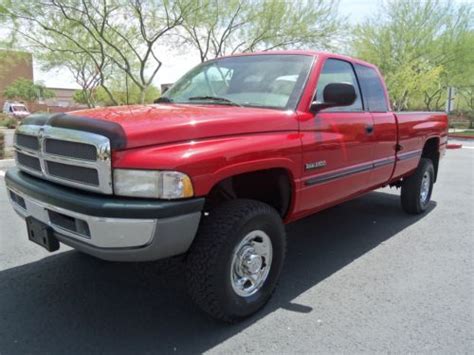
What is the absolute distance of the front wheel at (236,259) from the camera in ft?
8.86

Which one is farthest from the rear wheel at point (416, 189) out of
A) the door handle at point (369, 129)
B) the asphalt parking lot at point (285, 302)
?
the door handle at point (369, 129)

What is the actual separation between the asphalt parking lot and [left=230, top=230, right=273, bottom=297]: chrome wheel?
235mm

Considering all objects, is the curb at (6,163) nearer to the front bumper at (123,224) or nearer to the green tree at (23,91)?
the front bumper at (123,224)

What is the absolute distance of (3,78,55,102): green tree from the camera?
67125 millimetres

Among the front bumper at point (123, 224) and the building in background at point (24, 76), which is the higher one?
the building in background at point (24, 76)

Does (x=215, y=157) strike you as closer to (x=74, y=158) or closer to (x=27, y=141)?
(x=74, y=158)

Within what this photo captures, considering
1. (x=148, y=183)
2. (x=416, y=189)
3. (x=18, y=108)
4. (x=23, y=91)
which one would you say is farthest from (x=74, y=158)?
(x=23, y=91)

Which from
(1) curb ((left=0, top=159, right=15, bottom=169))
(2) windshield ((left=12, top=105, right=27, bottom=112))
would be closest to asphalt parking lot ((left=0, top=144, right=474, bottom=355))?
(1) curb ((left=0, top=159, right=15, bottom=169))

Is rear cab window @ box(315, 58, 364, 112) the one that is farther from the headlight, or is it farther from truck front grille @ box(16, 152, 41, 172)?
truck front grille @ box(16, 152, 41, 172)

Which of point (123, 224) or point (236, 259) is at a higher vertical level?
point (123, 224)

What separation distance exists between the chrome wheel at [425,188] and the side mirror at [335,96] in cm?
292

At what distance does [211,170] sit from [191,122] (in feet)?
1.10

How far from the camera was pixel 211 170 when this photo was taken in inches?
102

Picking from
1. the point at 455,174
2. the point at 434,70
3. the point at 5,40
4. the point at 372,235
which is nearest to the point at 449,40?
the point at 434,70
